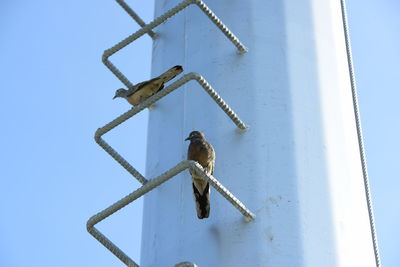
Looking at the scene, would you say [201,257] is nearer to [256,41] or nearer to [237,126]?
[237,126]

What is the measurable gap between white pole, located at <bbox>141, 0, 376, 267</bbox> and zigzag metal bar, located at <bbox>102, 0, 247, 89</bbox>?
0.58ft

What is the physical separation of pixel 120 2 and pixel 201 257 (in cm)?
260

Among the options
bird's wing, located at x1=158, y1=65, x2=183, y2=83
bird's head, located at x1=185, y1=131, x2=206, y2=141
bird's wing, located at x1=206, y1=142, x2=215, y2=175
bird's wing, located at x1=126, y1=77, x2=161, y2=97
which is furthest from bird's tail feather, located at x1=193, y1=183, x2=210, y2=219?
bird's wing, located at x1=126, y1=77, x2=161, y2=97

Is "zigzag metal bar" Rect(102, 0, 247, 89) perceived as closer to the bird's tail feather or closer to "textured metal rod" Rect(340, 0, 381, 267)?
"textured metal rod" Rect(340, 0, 381, 267)

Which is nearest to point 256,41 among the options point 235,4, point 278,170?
point 235,4

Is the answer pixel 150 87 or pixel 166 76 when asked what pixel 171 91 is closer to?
pixel 166 76

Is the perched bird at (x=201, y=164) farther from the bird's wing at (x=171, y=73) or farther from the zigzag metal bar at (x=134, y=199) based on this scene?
the bird's wing at (x=171, y=73)

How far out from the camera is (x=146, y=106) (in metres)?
5.42

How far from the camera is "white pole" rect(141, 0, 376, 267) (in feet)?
17.3

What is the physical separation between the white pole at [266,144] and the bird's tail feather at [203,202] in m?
0.04

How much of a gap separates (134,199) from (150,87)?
57.0 inches

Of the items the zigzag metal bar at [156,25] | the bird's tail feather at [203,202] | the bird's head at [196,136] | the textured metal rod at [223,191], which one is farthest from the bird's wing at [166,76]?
the textured metal rod at [223,191]

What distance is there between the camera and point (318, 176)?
18.2 feet

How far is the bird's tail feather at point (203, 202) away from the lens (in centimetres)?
537
